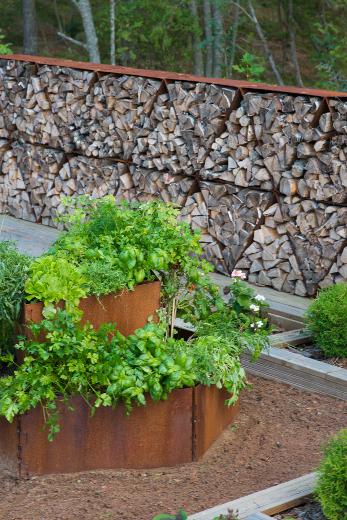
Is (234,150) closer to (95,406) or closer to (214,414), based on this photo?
(214,414)

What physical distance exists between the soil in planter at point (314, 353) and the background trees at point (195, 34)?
33.5 ft

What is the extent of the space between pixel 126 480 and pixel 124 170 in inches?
192

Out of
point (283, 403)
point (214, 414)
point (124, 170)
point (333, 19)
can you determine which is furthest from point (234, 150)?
point (333, 19)

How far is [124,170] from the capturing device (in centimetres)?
873

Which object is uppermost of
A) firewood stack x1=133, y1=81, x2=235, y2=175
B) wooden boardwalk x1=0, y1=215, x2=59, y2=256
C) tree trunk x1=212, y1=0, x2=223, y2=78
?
tree trunk x1=212, y1=0, x2=223, y2=78

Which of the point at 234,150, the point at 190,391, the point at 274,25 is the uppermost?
the point at 274,25

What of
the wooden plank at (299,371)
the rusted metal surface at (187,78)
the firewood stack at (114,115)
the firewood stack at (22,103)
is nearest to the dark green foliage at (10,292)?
the wooden plank at (299,371)

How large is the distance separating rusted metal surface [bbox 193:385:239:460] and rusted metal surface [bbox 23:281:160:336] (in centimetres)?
59

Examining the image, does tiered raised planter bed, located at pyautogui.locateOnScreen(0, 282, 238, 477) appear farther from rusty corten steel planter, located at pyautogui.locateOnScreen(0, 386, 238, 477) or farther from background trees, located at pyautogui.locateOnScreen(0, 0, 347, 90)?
background trees, located at pyautogui.locateOnScreen(0, 0, 347, 90)

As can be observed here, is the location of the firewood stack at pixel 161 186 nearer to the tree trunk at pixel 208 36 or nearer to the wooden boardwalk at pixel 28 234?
the wooden boardwalk at pixel 28 234

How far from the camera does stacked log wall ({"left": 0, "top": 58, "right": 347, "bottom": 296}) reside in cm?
696

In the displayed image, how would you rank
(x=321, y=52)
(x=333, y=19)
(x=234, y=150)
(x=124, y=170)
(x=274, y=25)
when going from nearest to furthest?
(x=234, y=150)
(x=124, y=170)
(x=321, y=52)
(x=333, y=19)
(x=274, y=25)

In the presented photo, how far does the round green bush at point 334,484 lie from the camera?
342 centimetres

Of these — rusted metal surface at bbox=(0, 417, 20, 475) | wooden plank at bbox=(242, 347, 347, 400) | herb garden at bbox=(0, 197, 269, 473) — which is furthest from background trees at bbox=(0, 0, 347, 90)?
rusted metal surface at bbox=(0, 417, 20, 475)
